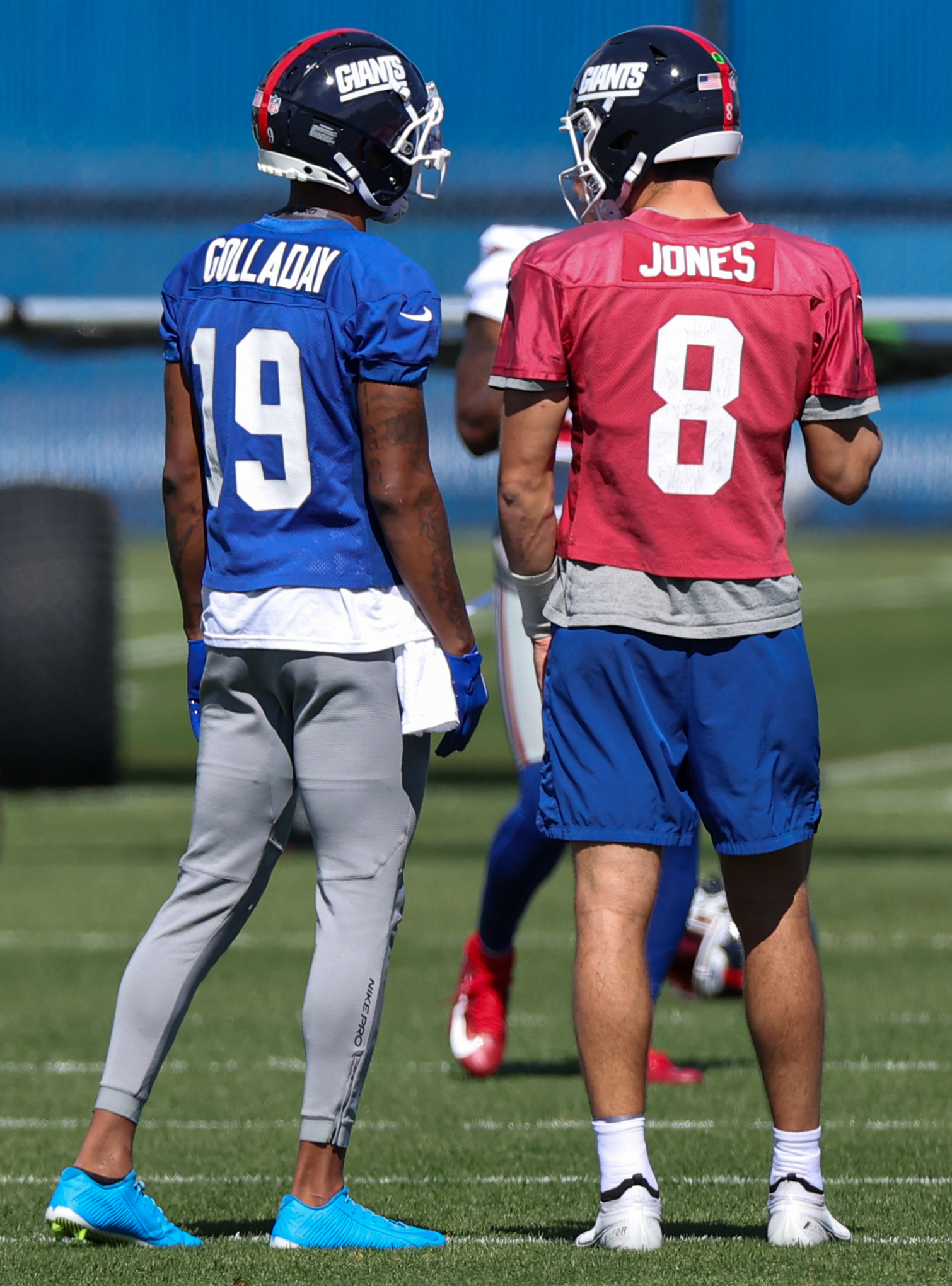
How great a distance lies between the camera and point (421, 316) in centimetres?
420

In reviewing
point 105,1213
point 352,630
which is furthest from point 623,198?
point 105,1213

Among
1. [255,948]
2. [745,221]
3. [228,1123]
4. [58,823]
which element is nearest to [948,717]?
[58,823]

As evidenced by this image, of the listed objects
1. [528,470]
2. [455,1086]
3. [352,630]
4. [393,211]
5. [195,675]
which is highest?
[393,211]

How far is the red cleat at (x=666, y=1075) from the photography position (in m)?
6.37

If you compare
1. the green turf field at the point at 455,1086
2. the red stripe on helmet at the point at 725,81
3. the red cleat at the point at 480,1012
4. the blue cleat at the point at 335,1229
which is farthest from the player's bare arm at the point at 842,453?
the red cleat at the point at 480,1012

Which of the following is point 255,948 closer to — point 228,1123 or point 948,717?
point 228,1123

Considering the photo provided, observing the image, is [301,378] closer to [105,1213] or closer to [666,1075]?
[105,1213]

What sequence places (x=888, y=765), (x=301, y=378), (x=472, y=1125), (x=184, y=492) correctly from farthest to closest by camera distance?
(x=888, y=765)
(x=472, y=1125)
(x=184, y=492)
(x=301, y=378)

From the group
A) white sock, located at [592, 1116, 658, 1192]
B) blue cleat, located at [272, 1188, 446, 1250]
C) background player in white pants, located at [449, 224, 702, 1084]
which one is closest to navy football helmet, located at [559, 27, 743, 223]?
white sock, located at [592, 1116, 658, 1192]

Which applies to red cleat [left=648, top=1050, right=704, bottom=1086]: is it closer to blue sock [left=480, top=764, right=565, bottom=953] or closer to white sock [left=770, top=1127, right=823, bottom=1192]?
blue sock [left=480, top=764, right=565, bottom=953]

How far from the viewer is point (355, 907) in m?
4.31

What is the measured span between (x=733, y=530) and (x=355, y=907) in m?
0.95

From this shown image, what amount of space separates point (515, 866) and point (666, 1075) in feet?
2.23

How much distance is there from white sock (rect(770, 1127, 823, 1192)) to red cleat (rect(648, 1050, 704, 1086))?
6.91 ft
